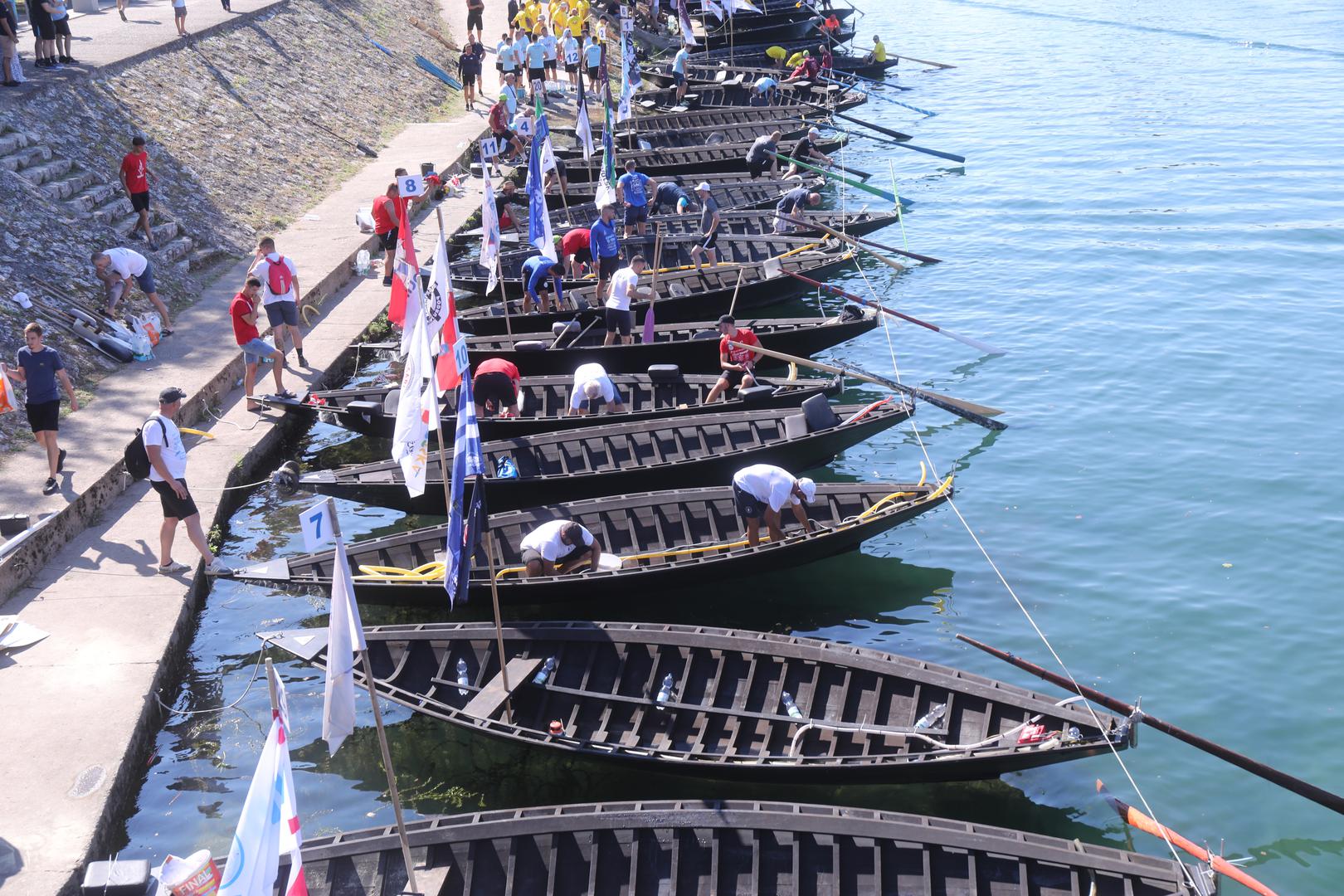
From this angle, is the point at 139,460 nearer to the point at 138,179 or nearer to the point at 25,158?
the point at 138,179

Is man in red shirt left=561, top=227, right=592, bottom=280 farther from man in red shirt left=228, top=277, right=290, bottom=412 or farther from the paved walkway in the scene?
man in red shirt left=228, top=277, right=290, bottom=412

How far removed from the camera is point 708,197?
89.7ft

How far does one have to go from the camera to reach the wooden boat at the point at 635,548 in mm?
15164

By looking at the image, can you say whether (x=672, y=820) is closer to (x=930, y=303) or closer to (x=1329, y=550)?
(x=1329, y=550)

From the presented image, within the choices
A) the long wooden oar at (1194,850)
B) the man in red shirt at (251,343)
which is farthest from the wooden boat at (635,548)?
the long wooden oar at (1194,850)

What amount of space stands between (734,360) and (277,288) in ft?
27.1

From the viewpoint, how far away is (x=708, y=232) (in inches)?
1095

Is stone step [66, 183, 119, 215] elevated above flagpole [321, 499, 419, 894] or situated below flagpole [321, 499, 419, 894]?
above

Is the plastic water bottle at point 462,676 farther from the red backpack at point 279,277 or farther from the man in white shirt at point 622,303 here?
the red backpack at point 279,277

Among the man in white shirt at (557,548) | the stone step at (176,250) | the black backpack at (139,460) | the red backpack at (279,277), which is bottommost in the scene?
the man in white shirt at (557,548)

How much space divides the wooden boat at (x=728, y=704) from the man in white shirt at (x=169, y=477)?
9.42 feet

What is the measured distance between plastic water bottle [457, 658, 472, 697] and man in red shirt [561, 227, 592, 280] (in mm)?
13868

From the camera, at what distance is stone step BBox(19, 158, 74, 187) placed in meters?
23.5

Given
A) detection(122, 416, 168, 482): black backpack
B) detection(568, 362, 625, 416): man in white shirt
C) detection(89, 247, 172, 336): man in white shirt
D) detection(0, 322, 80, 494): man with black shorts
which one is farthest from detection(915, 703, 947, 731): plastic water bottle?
detection(89, 247, 172, 336): man in white shirt
